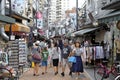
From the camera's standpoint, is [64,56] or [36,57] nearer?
[36,57]

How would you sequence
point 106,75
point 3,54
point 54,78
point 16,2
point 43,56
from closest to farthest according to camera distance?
1. point 106,75
2. point 3,54
3. point 54,78
4. point 43,56
5. point 16,2

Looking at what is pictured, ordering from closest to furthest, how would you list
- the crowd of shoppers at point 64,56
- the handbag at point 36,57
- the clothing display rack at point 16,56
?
1. the crowd of shoppers at point 64,56
2. the clothing display rack at point 16,56
3. the handbag at point 36,57

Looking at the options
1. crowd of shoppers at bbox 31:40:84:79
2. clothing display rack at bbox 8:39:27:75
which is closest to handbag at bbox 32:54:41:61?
crowd of shoppers at bbox 31:40:84:79

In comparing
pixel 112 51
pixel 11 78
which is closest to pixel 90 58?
pixel 112 51

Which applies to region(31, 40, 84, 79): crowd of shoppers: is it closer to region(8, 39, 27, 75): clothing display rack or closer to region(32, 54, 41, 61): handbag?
region(32, 54, 41, 61): handbag

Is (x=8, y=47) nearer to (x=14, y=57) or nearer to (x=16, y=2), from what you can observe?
(x=14, y=57)

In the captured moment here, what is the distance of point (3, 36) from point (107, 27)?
32.5ft

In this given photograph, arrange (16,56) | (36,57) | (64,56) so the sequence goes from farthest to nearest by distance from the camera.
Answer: (64,56) < (16,56) < (36,57)

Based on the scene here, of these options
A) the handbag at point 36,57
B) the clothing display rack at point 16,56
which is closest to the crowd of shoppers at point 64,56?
the handbag at point 36,57

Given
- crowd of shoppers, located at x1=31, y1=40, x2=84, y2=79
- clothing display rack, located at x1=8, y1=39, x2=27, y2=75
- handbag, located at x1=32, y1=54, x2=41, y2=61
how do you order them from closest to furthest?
crowd of shoppers, located at x1=31, y1=40, x2=84, y2=79 < clothing display rack, located at x1=8, y1=39, x2=27, y2=75 < handbag, located at x1=32, y1=54, x2=41, y2=61

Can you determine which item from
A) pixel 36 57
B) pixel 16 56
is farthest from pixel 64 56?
pixel 16 56

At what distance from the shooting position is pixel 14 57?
775 inches

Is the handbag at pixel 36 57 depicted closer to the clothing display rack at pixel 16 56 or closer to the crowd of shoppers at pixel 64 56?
the crowd of shoppers at pixel 64 56

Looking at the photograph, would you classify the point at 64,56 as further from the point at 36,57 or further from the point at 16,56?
the point at 16,56
